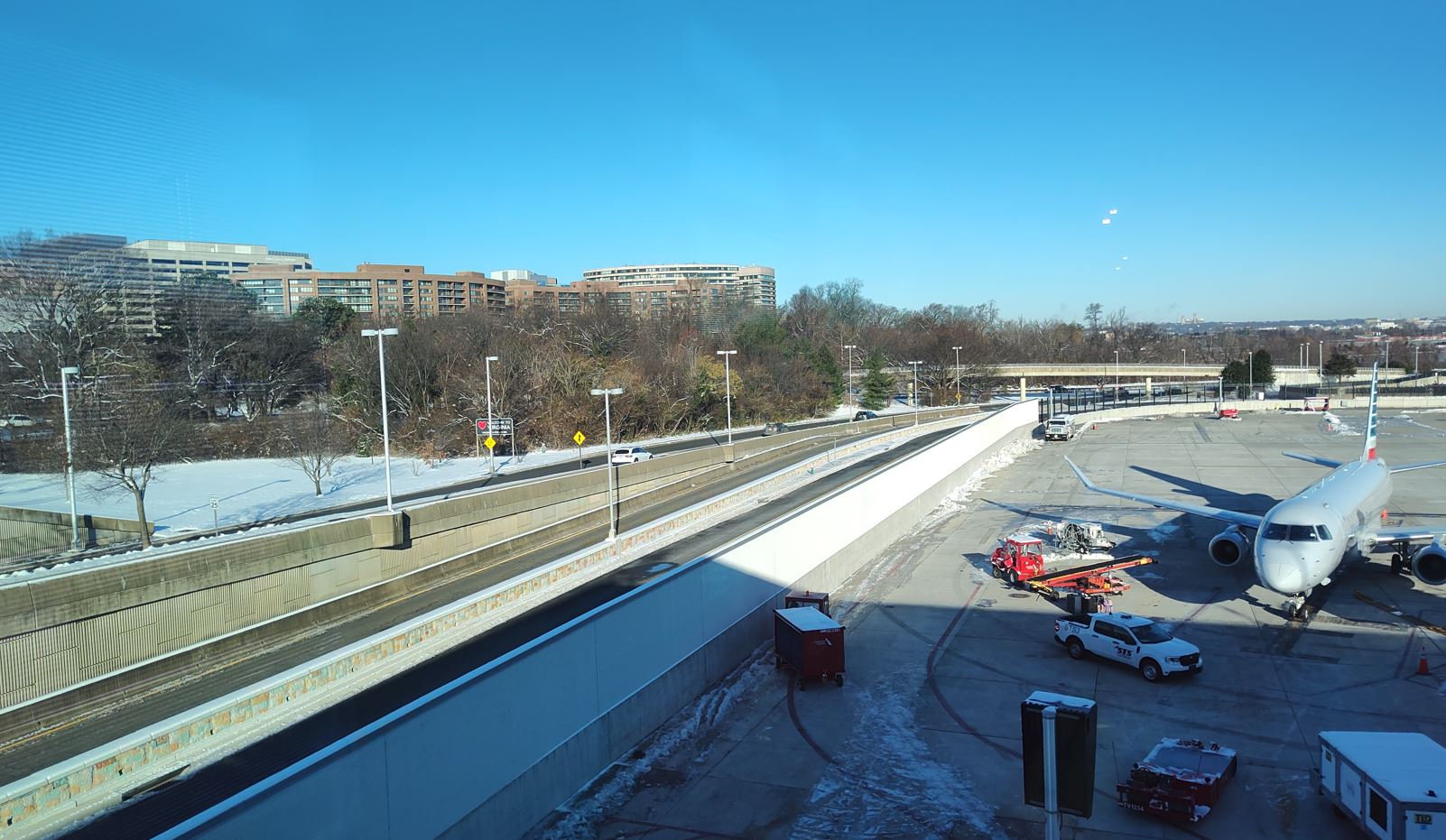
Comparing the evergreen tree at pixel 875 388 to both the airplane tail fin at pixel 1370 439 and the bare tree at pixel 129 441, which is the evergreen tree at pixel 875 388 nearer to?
the airplane tail fin at pixel 1370 439

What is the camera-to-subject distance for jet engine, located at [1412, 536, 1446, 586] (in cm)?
2283

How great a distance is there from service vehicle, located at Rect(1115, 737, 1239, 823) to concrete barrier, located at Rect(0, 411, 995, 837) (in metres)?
13.8

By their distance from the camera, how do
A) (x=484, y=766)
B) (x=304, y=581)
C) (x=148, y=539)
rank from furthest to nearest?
(x=148, y=539) < (x=304, y=581) < (x=484, y=766)

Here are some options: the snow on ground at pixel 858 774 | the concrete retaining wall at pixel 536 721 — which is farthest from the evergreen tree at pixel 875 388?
the snow on ground at pixel 858 774

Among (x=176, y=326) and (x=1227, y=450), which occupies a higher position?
(x=176, y=326)

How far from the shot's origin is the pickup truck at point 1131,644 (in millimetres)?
18203

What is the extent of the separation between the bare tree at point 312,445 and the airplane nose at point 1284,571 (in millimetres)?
39398

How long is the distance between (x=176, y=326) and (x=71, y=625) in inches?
1556

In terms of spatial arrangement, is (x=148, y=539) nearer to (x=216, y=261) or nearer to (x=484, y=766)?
(x=484, y=766)

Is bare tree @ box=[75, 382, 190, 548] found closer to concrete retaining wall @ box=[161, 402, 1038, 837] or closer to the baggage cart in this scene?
concrete retaining wall @ box=[161, 402, 1038, 837]

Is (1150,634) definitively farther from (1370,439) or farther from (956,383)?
(956,383)

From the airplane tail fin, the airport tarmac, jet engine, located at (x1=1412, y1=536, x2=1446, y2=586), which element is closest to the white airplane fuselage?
the airport tarmac

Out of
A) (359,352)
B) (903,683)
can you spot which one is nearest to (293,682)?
(903,683)

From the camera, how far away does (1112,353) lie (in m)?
182
